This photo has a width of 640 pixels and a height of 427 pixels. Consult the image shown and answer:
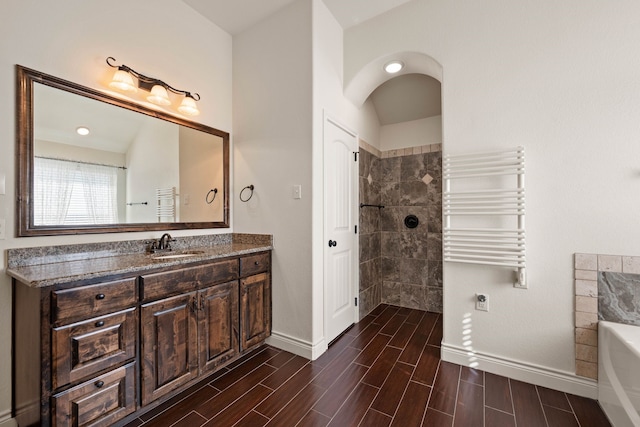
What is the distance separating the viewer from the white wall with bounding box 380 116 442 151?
3.43 meters

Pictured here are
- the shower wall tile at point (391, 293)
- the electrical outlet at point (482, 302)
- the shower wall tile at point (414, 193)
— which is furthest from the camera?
the shower wall tile at point (391, 293)

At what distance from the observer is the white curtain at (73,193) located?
5.53ft

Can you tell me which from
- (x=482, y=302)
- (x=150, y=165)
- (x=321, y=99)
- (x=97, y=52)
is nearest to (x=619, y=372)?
(x=482, y=302)

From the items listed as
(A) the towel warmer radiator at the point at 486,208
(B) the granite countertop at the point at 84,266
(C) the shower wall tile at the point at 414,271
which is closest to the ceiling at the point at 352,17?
(A) the towel warmer radiator at the point at 486,208

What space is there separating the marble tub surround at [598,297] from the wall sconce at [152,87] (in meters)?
3.09

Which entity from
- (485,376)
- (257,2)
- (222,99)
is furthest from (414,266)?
(257,2)

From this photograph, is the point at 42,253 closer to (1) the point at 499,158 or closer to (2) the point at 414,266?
(1) the point at 499,158

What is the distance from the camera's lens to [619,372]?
151 centimetres

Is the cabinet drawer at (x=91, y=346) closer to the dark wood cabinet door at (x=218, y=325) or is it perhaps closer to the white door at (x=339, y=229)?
the dark wood cabinet door at (x=218, y=325)

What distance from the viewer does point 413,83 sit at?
10.5 feet

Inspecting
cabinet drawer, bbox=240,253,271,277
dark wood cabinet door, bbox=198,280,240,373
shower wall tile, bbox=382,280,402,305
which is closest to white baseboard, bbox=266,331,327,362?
dark wood cabinet door, bbox=198,280,240,373

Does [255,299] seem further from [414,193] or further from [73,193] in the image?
[414,193]

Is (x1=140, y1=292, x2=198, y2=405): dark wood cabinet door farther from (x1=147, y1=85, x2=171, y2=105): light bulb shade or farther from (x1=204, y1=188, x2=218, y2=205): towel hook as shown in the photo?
(x1=147, y1=85, x2=171, y2=105): light bulb shade

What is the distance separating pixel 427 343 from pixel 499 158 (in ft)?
5.56
